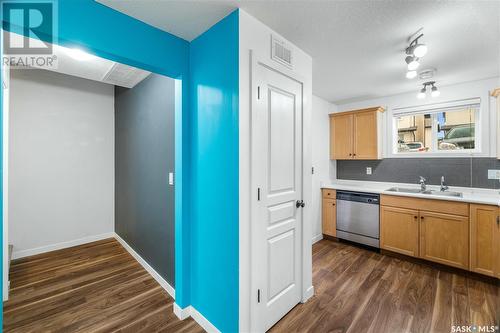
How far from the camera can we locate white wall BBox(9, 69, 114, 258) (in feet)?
10.4

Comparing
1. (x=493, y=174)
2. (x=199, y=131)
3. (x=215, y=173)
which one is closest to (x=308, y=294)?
(x=215, y=173)

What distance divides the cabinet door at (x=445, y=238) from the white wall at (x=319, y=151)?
1.44m

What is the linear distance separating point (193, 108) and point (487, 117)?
12.7 ft

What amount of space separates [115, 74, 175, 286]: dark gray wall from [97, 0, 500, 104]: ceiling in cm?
83

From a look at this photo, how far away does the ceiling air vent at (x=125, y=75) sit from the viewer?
275 cm

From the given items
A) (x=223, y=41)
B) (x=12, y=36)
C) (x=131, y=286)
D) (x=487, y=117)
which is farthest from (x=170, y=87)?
(x=487, y=117)

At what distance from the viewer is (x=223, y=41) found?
172cm

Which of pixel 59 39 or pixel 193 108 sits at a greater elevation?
pixel 59 39

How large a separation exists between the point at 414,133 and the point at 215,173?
363cm

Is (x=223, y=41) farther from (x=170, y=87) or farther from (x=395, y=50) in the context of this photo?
(x=395, y=50)

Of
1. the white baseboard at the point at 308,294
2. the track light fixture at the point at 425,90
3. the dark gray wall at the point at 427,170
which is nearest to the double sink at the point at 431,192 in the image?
the dark gray wall at the point at 427,170

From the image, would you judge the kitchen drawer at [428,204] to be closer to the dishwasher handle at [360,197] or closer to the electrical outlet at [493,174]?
the dishwasher handle at [360,197]

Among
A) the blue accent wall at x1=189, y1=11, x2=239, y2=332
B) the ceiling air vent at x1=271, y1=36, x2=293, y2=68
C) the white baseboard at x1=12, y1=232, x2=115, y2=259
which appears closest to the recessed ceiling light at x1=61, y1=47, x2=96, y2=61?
the blue accent wall at x1=189, y1=11, x2=239, y2=332

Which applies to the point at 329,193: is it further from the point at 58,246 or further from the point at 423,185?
the point at 58,246
